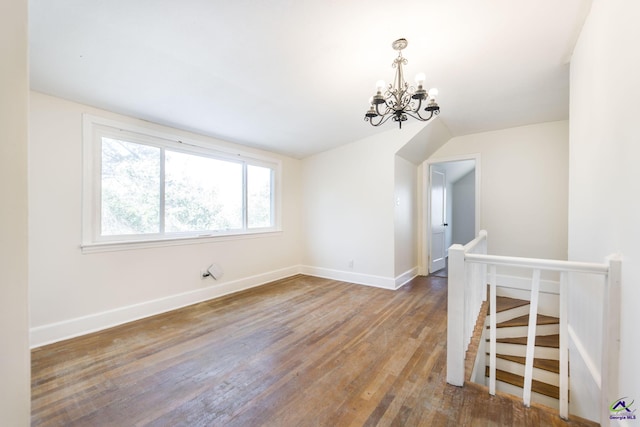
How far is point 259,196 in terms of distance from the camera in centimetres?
431

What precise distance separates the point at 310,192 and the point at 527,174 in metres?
3.40

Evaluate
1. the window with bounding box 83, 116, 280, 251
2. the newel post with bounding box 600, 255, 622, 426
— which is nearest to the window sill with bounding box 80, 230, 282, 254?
the window with bounding box 83, 116, 280, 251

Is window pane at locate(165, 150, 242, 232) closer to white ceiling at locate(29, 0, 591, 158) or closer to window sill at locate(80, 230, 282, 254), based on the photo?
window sill at locate(80, 230, 282, 254)

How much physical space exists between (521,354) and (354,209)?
107 inches

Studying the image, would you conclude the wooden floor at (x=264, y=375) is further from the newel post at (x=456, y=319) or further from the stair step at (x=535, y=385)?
the stair step at (x=535, y=385)

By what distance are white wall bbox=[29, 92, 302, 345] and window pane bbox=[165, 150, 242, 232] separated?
34 cm

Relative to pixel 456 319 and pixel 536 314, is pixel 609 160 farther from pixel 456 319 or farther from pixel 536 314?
pixel 456 319

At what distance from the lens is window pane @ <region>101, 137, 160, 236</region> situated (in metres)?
2.66

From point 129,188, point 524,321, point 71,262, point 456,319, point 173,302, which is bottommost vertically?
point 524,321

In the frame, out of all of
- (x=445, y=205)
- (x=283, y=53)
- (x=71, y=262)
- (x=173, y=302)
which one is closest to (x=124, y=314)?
(x=173, y=302)

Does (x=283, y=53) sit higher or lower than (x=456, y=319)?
higher

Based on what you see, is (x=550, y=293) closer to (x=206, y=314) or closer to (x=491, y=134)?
(x=491, y=134)

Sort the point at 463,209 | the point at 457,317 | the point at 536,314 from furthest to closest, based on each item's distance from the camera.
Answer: the point at 463,209 → the point at 457,317 → the point at 536,314

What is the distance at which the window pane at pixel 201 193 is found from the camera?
10.5 feet
